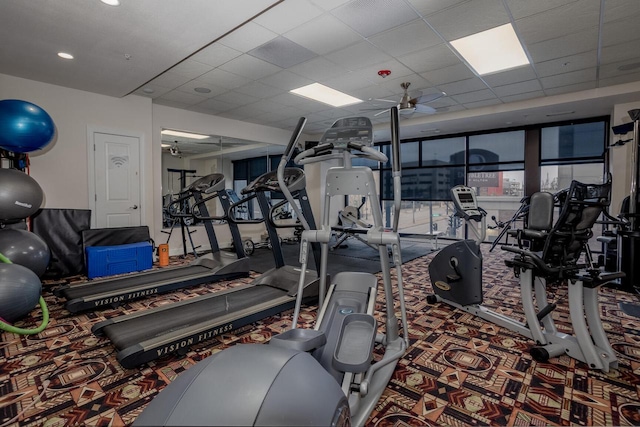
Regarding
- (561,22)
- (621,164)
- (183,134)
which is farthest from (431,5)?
(183,134)

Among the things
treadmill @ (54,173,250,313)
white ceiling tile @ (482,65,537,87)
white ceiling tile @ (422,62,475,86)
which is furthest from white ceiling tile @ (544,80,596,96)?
treadmill @ (54,173,250,313)

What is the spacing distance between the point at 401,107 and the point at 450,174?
4.31 metres

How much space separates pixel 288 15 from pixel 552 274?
3.25 meters

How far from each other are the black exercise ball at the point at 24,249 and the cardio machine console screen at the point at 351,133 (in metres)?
3.55

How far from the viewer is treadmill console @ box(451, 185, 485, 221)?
133 inches

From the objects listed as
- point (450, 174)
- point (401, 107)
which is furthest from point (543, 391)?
point (450, 174)

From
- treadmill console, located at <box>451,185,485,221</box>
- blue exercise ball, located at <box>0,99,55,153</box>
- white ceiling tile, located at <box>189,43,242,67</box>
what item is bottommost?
treadmill console, located at <box>451,185,485,221</box>

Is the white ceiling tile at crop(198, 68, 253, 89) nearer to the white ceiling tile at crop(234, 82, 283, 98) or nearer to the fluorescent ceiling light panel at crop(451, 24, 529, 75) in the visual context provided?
the white ceiling tile at crop(234, 82, 283, 98)

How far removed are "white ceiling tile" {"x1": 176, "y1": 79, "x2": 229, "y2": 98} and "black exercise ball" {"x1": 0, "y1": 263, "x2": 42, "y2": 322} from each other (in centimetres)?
334

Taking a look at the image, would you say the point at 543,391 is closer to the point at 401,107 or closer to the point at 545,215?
the point at 545,215

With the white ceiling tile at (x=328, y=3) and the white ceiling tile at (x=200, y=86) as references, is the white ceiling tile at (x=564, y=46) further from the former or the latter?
the white ceiling tile at (x=200, y=86)

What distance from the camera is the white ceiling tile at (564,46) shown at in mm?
3596

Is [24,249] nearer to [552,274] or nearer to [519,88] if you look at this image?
[552,274]

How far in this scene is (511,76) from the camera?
477cm
